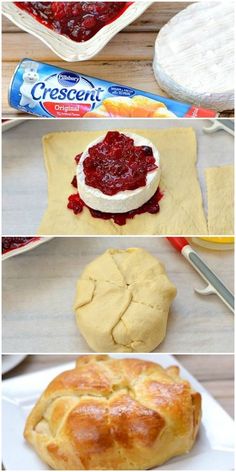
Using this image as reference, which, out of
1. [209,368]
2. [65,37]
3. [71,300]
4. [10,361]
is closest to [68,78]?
[65,37]

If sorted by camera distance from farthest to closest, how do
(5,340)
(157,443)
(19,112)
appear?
(19,112) < (5,340) < (157,443)

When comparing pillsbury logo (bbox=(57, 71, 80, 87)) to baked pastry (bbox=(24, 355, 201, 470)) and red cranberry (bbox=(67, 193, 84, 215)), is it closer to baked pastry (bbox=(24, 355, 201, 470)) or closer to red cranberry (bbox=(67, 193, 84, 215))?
red cranberry (bbox=(67, 193, 84, 215))

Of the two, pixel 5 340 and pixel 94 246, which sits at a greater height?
pixel 94 246

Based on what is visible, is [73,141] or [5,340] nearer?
[5,340]

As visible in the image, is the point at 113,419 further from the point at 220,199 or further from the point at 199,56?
the point at 199,56

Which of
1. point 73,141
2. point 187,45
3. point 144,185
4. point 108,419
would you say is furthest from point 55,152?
point 108,419

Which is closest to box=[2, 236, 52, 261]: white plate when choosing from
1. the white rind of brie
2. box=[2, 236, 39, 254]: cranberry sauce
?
box=[2, 236, 39, 254]: cranberry sauce

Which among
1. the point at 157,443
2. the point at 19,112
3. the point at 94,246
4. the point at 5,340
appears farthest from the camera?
the point at 19,112

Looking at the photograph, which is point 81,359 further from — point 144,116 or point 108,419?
point 144,116
